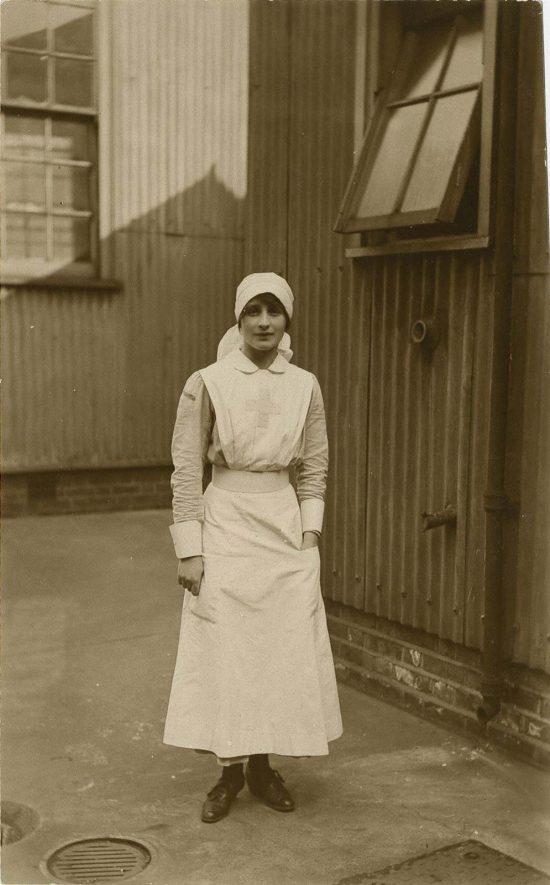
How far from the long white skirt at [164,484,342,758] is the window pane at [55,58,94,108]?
855 centimetres

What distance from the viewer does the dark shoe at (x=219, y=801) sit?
163 inches

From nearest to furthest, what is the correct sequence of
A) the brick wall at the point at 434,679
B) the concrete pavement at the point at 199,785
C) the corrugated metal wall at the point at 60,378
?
the concrete pavement at the point at 199,785
the brick wall at the point at 434,679
the corrugated metal wall at the point at 60,378

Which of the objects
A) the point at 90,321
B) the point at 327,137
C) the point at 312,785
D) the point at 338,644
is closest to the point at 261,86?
the point at 327,137

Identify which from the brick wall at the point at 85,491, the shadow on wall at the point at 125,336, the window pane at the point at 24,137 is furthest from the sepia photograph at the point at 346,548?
the window pane at the point at 24,137

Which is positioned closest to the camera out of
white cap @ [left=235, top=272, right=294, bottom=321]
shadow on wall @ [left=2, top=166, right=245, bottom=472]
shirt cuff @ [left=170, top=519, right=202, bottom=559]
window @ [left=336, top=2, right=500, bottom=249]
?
white cap @ [left=235, top=272, right=294, bottom=321]

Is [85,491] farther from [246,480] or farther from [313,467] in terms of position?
[246,480]

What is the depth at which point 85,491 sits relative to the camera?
11.9 metres

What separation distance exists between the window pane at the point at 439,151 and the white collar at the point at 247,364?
4.50ft

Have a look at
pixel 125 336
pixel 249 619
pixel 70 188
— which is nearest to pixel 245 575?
pixel 249 619

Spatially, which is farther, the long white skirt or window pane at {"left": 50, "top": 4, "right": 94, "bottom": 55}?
window pane at {"left": 50, "top": 4, "right": 94, "bottom": 55}

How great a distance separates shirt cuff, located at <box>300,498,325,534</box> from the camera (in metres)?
4.30

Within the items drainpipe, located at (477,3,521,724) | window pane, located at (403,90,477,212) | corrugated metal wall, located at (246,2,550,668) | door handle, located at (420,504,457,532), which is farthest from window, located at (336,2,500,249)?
door handle, located at (420,504,457,532)

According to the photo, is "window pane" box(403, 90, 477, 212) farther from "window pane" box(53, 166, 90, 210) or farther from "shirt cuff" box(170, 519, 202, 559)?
"window pane" box(53, 166, 90, 210)

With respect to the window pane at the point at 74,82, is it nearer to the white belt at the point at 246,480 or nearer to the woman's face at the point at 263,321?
the woman's face at the point at 263,321
